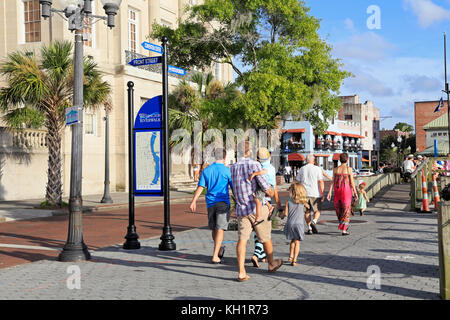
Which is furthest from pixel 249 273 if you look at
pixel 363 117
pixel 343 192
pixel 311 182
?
pixel 363 117

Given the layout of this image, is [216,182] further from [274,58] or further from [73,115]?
[274,58]

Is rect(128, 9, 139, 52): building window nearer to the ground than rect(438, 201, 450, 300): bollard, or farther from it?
farther from it

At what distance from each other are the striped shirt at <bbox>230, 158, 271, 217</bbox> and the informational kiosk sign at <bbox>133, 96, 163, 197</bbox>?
280 centimetres

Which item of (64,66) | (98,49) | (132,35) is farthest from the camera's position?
(132,35)

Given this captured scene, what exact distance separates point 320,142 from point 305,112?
39777 millimetres

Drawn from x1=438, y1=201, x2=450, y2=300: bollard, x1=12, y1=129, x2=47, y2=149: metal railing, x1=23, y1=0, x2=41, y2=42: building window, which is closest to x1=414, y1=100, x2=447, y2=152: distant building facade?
x1=23, y1=0, x2=41, y2=42: building window

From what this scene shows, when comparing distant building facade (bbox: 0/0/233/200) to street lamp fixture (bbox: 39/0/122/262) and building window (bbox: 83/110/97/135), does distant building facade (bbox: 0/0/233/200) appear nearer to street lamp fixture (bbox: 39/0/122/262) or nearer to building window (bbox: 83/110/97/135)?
building window (bbox: 83/110/97/135)

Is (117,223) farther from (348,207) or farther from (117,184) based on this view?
(117,184)

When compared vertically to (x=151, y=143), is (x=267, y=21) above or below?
above

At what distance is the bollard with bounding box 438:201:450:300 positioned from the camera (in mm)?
5281

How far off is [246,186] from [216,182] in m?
1.01

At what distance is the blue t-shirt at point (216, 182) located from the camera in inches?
307

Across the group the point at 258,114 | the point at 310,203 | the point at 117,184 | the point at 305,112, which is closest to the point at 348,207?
the point at 310,203

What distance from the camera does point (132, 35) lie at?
3111 centimetres
